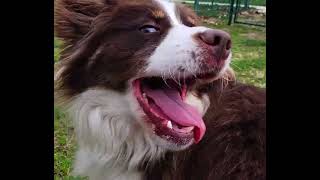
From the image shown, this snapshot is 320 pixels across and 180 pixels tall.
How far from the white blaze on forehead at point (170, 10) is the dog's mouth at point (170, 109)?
0.29 metres

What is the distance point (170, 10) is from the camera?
9.44 ft

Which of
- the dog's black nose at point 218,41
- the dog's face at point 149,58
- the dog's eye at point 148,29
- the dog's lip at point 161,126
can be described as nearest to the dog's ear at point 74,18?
the dog's face at point 149,58

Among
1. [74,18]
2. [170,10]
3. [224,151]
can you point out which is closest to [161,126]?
[224,151]

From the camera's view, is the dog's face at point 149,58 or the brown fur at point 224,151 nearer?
the dog's face at point 149,58

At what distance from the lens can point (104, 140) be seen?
9.78 feet

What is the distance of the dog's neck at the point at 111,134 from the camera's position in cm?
292

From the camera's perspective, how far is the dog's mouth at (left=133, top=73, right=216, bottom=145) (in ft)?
9.03

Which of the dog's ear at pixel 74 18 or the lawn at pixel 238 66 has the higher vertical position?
the dog's ear at pixel 74 18

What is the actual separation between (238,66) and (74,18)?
84 cm

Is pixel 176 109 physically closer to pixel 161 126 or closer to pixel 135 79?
pixel 161 126

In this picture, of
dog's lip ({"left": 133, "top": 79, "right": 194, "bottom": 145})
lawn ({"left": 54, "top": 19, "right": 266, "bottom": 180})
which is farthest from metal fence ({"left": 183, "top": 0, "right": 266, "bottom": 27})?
dog's lip ({"left": 133, "top": 79, "right": 194, "bottom": 145})

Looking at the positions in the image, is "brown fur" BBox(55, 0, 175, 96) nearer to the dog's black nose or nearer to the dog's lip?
the dog's lip

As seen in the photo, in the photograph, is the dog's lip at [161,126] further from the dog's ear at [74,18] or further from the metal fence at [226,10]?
the metal fence at [226,10]
